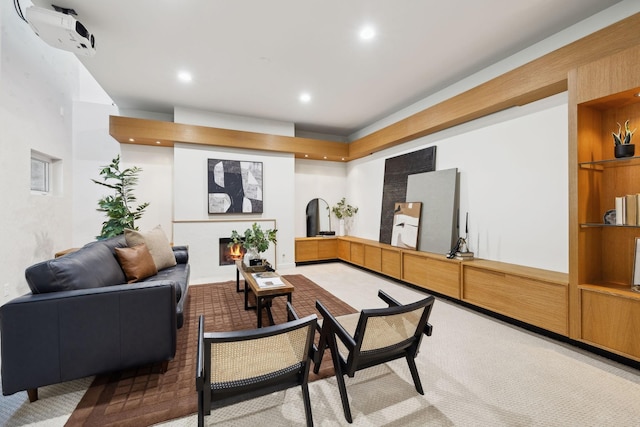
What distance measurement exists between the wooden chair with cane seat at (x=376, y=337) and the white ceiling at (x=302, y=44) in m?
2.67

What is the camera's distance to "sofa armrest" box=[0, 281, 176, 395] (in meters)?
1.66

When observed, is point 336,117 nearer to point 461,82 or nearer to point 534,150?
point 461,82

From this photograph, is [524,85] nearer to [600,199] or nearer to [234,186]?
[600,199]

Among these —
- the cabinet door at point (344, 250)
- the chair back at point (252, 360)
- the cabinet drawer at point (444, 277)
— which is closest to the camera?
the chair back at point (252, 360)

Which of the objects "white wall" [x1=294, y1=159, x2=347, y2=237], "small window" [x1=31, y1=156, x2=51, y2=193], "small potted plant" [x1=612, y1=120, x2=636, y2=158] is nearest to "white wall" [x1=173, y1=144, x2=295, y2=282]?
"white wall" [x1=294, y1=159, x2=347, y2=237]

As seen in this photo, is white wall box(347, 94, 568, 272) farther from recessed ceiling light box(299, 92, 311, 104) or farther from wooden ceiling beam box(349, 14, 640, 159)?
recessed ceiling light box(299, 92, 311, 104)

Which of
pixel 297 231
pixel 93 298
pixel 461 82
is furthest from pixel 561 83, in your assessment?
pixel 297 231

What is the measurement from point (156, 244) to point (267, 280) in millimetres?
1557

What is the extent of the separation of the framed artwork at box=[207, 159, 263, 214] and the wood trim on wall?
41 centimetres

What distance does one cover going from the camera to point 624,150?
2287mm

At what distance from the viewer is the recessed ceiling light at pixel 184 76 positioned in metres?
3.78

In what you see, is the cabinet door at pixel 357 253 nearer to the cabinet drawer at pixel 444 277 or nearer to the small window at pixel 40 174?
the cabinet drawer at pixel 444 277

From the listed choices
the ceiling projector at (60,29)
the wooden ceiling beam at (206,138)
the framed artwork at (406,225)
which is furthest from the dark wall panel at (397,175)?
the ceiling projector at (60,29)

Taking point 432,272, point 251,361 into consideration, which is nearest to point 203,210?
point 432,272
